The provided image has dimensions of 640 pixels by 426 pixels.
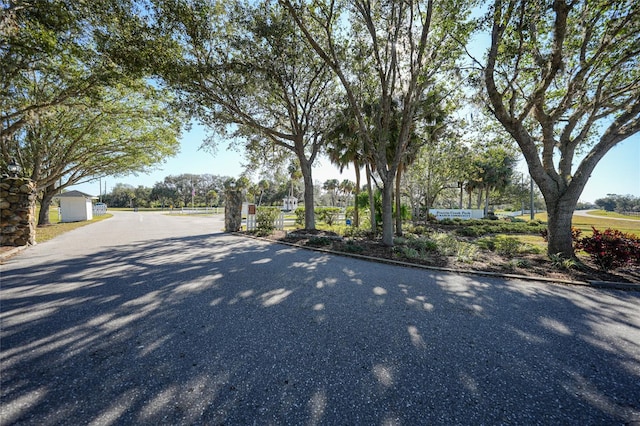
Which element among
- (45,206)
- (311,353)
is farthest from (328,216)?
(45,206)

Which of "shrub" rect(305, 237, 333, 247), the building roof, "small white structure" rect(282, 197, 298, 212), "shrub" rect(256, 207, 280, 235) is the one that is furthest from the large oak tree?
"small white structure" rect(282, 197, 298, 212)

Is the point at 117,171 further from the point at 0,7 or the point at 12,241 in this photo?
the point at 0,7

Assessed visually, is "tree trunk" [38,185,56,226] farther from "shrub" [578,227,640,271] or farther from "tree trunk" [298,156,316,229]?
"shrub" [578,227,640,271]

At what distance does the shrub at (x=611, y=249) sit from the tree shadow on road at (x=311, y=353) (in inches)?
64.3

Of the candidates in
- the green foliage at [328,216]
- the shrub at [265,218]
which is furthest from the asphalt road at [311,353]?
the green foliage at [328,216]

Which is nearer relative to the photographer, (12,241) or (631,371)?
(631,371)

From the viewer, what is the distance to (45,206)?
18391mm

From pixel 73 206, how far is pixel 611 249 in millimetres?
35830

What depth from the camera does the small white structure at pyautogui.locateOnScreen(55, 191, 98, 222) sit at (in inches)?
900

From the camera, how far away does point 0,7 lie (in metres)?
6.35

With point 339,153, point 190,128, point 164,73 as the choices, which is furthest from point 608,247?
point 190,128

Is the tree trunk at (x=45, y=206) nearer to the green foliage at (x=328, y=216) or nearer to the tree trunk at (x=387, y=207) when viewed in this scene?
the green foliage at (x=328, y=216)

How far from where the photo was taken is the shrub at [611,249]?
18.5 ft

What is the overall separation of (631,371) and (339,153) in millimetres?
13884
